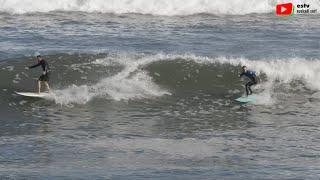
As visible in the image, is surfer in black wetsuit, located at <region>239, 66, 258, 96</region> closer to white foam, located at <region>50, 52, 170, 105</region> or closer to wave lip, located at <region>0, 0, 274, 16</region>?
white foam, located at <region>50, 52, 170, 105</region>

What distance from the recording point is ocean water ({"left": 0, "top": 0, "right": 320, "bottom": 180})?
14.9 meters

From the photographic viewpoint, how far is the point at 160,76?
23.9 meters

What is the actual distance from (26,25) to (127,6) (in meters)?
7.03

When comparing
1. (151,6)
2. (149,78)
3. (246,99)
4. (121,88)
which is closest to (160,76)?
(149,78)

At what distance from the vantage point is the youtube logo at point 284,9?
35794mm

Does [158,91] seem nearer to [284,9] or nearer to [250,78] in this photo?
[250,78]

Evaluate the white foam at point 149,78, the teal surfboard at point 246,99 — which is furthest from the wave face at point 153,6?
the teal surfboard at point 246,99

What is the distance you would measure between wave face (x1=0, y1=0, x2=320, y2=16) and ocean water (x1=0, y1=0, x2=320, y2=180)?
62 mm

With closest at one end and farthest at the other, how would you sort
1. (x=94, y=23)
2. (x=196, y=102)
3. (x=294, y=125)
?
1. (x=294, y=125)
2. (x=196, y=102)
3. (x=94, y=23)

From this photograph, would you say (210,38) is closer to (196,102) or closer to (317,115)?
(196,102)

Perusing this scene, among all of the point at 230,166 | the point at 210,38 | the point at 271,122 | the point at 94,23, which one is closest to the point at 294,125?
the point at 271,122

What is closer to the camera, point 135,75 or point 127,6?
point 135,75

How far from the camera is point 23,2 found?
1373 inches

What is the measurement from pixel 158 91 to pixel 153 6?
544 inches
